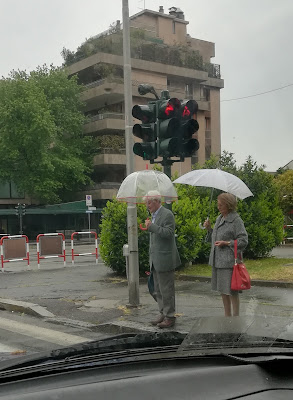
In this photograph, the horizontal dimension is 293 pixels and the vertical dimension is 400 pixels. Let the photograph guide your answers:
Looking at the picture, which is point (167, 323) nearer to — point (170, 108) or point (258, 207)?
point (170, 108)

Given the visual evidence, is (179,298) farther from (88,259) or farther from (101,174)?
(101,174)

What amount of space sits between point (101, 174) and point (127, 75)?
145 ft

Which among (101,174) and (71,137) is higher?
(71,137)

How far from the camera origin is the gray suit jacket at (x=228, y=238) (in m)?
6.70

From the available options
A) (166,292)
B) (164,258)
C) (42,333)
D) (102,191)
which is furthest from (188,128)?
(102,191)

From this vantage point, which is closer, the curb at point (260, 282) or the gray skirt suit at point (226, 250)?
the gray skirt suit at point (226, 250)

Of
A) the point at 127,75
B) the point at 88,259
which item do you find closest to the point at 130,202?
the point at 127,75

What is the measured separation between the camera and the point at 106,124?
4950cm

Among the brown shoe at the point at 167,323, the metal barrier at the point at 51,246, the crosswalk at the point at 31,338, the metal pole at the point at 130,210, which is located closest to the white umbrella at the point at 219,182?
the metal pole at the point at 130,210

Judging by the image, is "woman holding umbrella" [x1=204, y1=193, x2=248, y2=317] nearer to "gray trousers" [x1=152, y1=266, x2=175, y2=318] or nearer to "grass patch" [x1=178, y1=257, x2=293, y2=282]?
"gray trousers" [x1=152, y1=266, x2=175, y2=318]

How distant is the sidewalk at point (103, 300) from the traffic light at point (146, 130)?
256 cm

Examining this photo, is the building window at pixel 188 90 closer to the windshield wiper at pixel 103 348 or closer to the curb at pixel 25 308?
the curb at pixel 25 308

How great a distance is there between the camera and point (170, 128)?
8375mm

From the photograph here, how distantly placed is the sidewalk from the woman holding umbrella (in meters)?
0.32
